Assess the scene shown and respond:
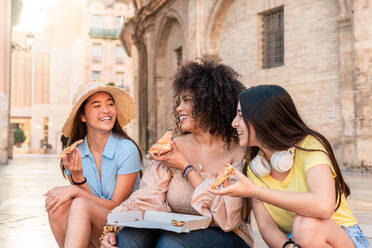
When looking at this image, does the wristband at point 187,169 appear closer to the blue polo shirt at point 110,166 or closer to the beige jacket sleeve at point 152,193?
the beige jacket sleeve at point 152,193

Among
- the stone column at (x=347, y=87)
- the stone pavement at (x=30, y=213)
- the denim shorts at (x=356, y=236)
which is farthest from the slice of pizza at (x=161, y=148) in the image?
the stone column at (x=347, y=87)

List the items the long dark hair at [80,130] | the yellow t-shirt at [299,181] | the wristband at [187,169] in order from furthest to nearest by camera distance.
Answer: the long dark hair at [80,130] < the wristband at [187,169] < the yellow t-shirt at [299,181]

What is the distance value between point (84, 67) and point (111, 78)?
10.3ft

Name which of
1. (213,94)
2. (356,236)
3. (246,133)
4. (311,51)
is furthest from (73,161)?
(311,51)

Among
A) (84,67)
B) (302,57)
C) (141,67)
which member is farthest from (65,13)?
(302,57)

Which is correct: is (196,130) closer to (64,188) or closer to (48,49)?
(64,188)

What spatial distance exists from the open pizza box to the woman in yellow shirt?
305 mm

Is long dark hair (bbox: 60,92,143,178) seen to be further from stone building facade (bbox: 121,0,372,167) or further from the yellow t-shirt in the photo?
stone building facade (bbox: 121,0,372,167)

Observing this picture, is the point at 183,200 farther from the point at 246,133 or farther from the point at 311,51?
the point at 311,51

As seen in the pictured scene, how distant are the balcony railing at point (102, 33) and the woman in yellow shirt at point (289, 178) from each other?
47654 mm

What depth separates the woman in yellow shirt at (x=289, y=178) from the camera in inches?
88.5

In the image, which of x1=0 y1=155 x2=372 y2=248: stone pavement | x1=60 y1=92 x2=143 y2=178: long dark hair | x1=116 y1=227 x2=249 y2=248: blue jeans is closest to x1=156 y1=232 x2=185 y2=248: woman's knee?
x1=116 y1=227 x2=249 y2=248: blue jeans

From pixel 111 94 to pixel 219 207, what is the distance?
1.41m

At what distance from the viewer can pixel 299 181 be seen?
95.8 inches
